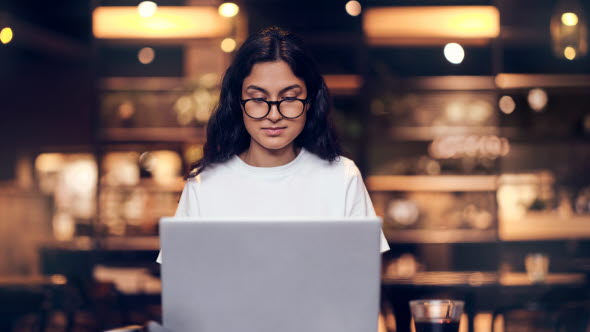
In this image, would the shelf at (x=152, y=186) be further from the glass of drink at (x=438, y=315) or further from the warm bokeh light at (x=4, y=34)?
the glass of drink at (x=438, y=315)

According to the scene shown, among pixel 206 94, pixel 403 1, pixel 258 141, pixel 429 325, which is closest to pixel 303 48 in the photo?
pixel 258 141

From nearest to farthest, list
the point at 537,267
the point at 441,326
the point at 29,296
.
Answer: the point at 441,326
the point at 29,296
the point at 537,267

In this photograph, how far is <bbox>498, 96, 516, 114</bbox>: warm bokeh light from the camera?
561cm

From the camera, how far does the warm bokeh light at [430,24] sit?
5.55m

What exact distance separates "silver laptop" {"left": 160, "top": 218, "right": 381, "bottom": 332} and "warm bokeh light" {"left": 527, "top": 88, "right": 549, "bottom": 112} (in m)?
4.70

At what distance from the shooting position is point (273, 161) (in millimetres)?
1917

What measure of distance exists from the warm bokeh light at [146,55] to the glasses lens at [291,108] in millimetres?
4141

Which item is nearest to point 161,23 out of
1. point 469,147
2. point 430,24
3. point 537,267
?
point 430,24

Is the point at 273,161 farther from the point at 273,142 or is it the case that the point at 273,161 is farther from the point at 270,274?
the point at 270,274

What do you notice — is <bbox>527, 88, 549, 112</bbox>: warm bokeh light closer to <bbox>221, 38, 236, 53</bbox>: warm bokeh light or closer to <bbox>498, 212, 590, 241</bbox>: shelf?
<bbox>498, 212, 590, 241</bbox>: shelf

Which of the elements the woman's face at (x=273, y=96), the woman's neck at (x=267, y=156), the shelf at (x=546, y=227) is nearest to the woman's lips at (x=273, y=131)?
the woman's face at (x=273, y=96)

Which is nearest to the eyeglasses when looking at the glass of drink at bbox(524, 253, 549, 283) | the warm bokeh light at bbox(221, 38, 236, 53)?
the glass of drink at bbox(524, 253, 549, 283)

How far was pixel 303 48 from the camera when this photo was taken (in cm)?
191

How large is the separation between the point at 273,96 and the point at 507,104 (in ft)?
13.9
